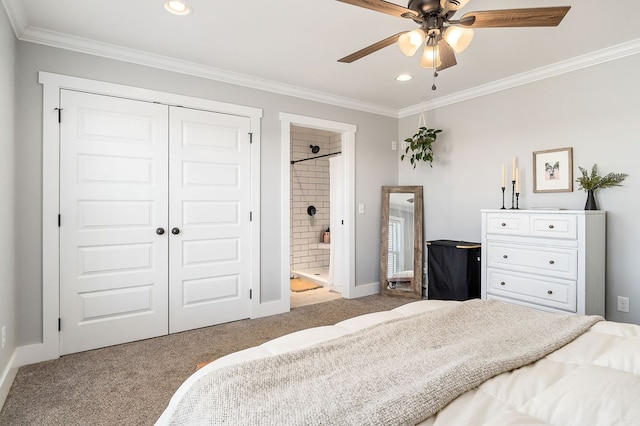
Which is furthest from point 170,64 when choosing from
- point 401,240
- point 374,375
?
point 401,240

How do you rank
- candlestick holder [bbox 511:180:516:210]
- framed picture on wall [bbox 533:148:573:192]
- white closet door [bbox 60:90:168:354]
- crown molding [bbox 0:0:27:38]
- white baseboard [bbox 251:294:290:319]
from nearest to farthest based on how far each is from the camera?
crown molding [bbox 0:0:27:38] < white closet door [bbox 60:90:168:354] < framed picture on wall [bbox 533:148:573:192] < candlestick holder [bbox 511:180:516:210] < white baseboard [bbox 251:294:290:319]

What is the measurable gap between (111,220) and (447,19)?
2843 millimetres

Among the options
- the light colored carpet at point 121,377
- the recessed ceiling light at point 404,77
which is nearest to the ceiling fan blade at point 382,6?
the recessed ceiling light at point 404,77

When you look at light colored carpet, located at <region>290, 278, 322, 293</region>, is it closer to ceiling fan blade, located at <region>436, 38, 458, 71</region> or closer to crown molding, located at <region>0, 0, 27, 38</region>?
ceiling fan blade, located at <region>436, 38, 458, 71</region>

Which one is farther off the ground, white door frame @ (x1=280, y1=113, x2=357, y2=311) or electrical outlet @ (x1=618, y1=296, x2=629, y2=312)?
white door frame @ (x1=280, y1=113, x2=357, y2=311)

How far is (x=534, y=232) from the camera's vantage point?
3.03 meters

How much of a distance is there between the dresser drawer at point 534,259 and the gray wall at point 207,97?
1.64 metres

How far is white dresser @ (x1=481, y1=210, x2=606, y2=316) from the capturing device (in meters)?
2.76

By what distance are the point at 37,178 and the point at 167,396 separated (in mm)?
1895

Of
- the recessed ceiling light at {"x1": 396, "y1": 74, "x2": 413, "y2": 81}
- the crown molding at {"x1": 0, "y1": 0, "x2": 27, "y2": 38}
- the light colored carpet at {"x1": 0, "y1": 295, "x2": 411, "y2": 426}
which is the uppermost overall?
the recessed ceiling light at {"x1": 396, "y1": 74, "x2": 413, "y2": 81}

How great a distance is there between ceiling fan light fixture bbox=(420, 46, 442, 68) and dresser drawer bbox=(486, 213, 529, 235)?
1728 millimetres

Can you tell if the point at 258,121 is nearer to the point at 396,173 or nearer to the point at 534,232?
the point at 396,173

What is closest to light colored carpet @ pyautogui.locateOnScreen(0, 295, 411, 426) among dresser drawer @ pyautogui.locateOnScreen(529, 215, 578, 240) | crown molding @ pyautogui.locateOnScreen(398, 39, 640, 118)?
dresser drawer @ pyautogui.locateOnScreen(529, 215, 578, 240)

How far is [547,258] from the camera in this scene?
2947 millimetres
